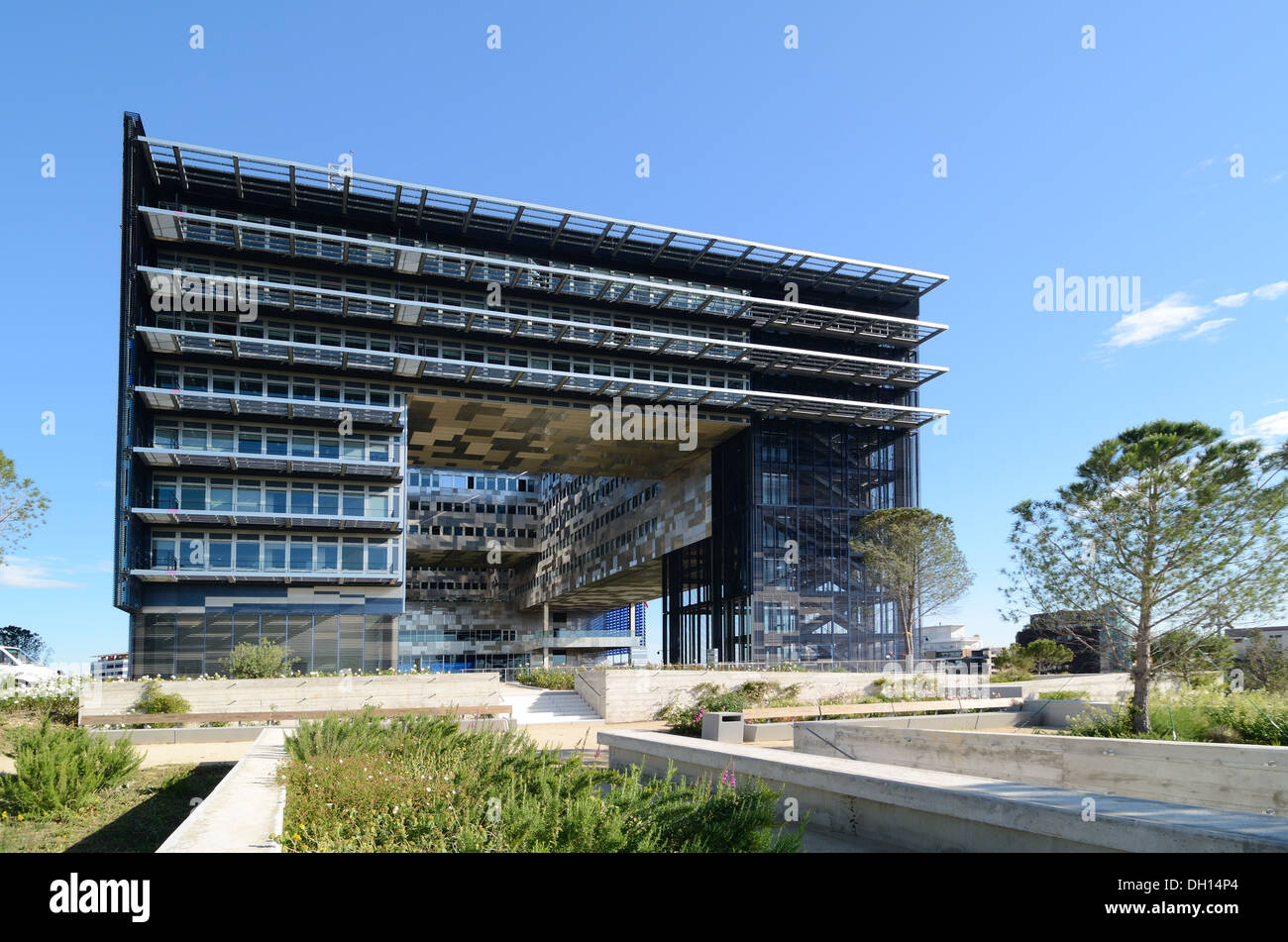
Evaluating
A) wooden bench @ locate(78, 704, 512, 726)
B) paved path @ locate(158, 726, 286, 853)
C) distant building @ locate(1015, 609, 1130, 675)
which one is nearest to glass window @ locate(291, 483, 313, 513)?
wooden bench @ locate(78, 704, 512, 726)

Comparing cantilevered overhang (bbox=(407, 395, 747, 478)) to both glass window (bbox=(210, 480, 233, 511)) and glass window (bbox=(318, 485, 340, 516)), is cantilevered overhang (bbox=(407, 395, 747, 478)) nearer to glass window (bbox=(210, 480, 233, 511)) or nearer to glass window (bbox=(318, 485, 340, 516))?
glass window (bbox=(318, 485, 340, 516))

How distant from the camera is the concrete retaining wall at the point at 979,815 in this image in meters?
6.18

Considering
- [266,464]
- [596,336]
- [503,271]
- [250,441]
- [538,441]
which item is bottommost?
[266,464]

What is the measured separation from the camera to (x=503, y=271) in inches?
1842

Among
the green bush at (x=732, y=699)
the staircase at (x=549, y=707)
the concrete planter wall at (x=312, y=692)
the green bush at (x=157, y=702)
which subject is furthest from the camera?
the staircase at (x=549, y=707)

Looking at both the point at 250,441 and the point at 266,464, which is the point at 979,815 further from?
the point at 250,441

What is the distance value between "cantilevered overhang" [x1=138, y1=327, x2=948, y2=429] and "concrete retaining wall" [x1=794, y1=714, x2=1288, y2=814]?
33.2m

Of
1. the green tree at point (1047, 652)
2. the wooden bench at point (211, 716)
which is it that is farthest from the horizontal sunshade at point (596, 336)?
the green tree at point (1047, 652)

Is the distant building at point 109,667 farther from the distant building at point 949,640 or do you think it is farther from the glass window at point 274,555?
the distant building at point 949,640

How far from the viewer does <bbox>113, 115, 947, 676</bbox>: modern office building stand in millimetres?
42781

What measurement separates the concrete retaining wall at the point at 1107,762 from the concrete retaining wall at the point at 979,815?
11.9ft

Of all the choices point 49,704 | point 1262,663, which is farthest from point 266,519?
point 1262,663

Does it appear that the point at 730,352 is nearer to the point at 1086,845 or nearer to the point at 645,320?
the point at 645,320

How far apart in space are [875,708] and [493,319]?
25.8 meters
